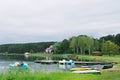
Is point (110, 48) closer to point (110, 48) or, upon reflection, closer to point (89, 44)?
point (110, 48)

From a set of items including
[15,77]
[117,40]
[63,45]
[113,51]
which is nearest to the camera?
[15,77]

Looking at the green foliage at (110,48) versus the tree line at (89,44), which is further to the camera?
the tree line at (89,44)

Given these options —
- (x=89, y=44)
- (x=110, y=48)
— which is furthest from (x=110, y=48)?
(x=89, y=44)

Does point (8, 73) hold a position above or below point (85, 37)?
below

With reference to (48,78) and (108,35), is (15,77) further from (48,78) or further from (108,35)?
(108,35)

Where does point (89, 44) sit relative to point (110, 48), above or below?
above

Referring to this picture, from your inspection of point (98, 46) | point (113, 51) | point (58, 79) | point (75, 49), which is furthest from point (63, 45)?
point (58, 79)

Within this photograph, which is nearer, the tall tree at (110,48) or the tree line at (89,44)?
the tall tree at (110,48)

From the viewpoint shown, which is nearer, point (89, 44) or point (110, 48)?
point (110, 48)

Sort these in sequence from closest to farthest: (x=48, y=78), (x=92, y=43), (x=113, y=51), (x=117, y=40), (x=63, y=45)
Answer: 1. (x=48, y=78)
2. (x=113, y=51)
3. (x=92, y=43)
4. (x=117, y=40)
5. (x=63, y=45)

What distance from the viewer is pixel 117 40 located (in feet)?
452

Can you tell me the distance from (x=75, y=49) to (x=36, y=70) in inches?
4769

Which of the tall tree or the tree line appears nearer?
the tall tree

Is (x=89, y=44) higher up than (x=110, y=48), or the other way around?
(x=89, y=44)
